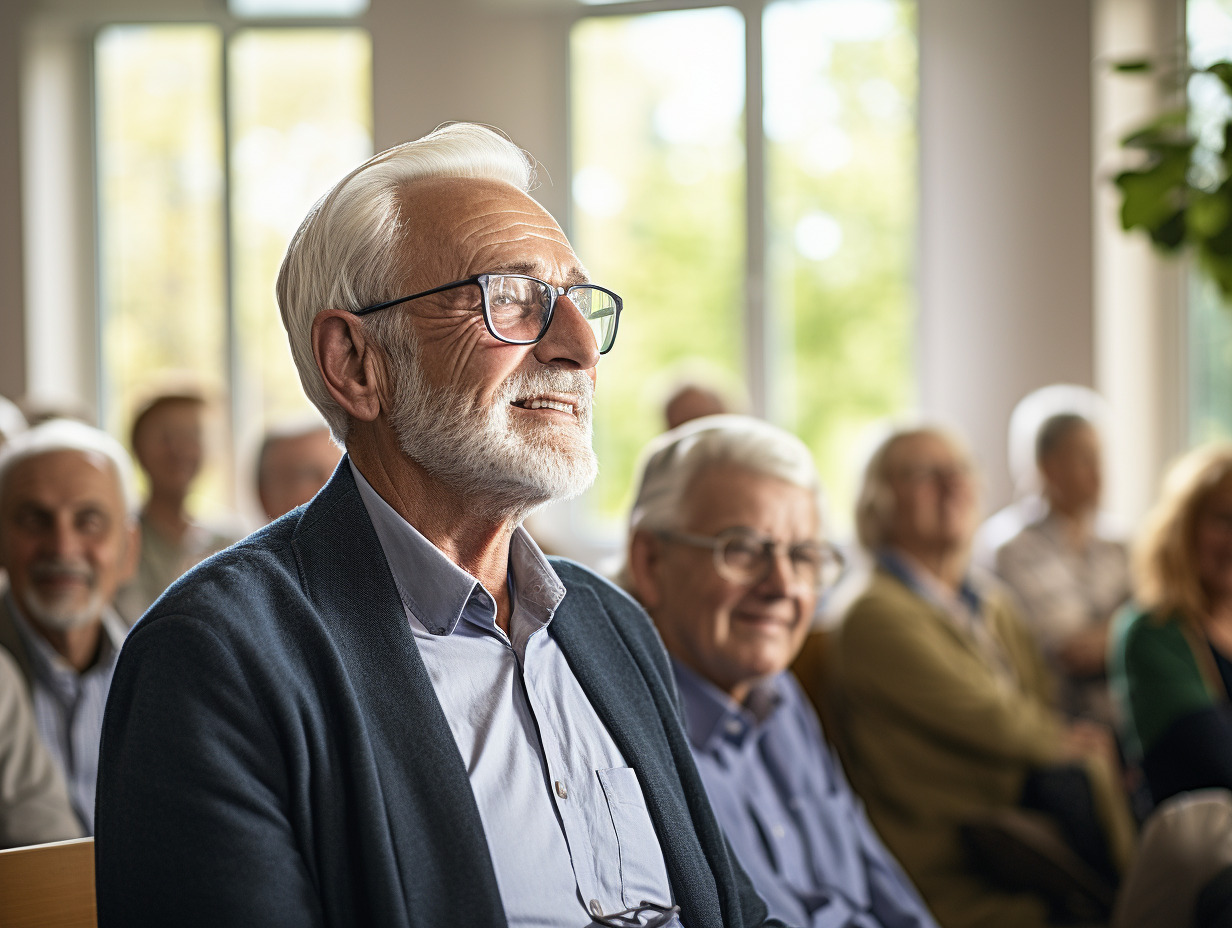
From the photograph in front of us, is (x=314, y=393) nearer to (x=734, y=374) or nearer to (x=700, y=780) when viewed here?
(x=700, y=780)

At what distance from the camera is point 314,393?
1.23 m

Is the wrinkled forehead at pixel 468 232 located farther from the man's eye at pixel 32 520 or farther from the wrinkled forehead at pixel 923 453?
the wrinkled forehead at pixel 923 453

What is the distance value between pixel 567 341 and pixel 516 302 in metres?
0.06

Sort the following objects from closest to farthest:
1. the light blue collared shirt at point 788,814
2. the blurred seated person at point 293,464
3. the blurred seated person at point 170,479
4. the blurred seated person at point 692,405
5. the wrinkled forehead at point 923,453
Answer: the light blue collared shirt at point 788,814 → the wrinkled forehead at point 923,453 → the blurred seated person at point 293,464 → the blurred seated person at point 170,479 → the blurred seated person at point 692,405

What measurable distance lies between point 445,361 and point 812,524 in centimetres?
78

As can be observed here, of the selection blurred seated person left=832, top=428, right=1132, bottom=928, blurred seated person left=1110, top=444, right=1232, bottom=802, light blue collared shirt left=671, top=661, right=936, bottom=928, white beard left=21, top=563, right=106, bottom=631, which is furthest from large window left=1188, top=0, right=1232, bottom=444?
white beard left=21, top=563, right=106, bottom=631

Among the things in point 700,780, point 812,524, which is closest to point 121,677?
point 700,780

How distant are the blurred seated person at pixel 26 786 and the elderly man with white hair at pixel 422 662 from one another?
0.91 meters

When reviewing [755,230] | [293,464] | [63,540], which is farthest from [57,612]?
[755,230]

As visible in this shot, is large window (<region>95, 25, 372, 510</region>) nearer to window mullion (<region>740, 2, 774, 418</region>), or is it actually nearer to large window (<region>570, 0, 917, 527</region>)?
large window (<region>570, 0, 917, 527</region>)

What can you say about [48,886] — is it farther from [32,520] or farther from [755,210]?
[755,210]

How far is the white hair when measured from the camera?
227cm

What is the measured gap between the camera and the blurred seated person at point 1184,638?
7.73ft

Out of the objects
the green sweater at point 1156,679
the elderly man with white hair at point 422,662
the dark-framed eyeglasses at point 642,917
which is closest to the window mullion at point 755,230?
the green sweater at point 1156,679
